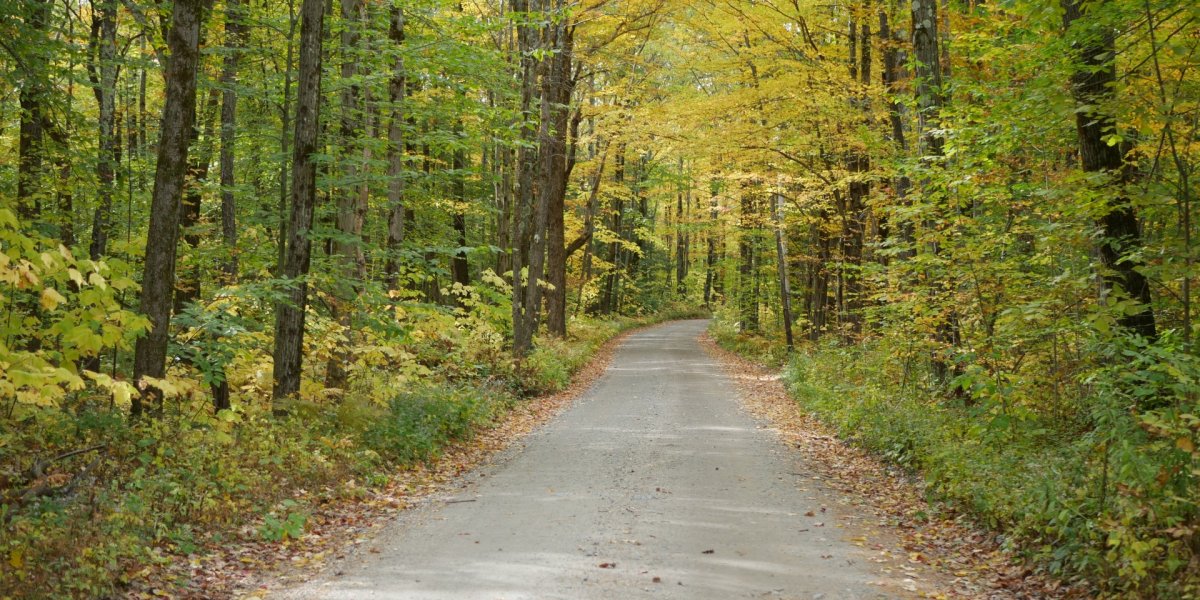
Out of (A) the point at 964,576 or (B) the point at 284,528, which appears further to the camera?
(B) the point at 284,528

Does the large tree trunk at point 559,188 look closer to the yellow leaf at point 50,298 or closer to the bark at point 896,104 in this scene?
the bark at point 896,104

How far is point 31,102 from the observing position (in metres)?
8.71

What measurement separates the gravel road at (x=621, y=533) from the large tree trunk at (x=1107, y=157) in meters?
3.65

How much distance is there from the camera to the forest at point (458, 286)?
5719mm

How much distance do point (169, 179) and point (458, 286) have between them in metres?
9.26

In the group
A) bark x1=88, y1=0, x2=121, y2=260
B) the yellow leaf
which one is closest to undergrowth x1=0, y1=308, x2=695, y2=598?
the yellow leaf

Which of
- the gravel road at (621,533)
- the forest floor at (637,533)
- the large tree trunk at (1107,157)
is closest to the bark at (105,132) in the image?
the forest floor at (637,533)

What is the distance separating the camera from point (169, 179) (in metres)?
7.18

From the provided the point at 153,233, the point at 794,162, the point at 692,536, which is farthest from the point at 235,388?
the point at 794,162

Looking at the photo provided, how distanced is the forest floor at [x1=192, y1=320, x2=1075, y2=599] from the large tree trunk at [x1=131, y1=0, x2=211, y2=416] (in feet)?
8.02

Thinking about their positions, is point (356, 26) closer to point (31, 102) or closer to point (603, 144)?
point (31, 102)

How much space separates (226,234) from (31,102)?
4.13m

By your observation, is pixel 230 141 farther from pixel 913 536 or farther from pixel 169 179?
pixel 913 536

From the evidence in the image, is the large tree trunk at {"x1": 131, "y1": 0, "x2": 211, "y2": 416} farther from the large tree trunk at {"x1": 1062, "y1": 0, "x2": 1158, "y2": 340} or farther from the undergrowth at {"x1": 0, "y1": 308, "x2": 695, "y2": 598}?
the large tree trunk at {"x1": 1062, "y1": 0, "x2": 1158, "y2": 340}
